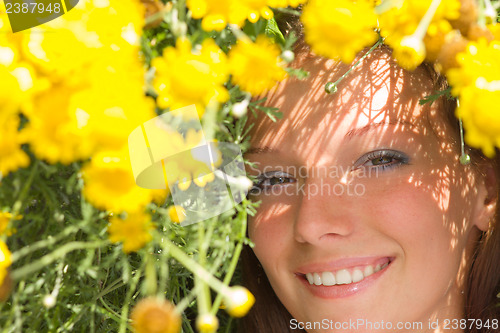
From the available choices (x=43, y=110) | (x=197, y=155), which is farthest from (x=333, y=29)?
(x=43, y=110)

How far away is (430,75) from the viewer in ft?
3.12

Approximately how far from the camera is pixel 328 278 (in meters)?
0.99

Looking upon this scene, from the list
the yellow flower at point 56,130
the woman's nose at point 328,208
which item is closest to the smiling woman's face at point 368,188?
the woman's nose at point 328,208

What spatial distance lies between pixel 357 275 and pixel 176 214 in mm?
394

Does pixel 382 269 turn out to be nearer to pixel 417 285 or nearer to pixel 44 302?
pixel 417 285

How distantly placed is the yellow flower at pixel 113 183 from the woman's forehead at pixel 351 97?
0.41 metres

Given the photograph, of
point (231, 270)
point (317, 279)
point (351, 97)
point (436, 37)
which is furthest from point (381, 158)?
point (231, 270)

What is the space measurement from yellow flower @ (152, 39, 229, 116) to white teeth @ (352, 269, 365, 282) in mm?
499

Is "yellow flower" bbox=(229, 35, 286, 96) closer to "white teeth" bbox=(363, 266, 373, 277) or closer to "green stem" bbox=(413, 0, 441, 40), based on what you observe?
"green stem" bbox=(413, 0, 441, 40)

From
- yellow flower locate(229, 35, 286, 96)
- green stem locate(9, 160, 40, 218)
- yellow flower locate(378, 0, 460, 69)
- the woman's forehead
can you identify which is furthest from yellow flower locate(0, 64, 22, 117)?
the woman's forehead

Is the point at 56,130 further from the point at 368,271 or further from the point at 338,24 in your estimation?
the point at 368,271

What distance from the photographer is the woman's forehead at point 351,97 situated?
0.92 metres

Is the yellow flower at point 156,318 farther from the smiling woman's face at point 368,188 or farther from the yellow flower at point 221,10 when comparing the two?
the smiling woman's face at point 368,188

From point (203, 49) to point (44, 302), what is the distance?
317 millimetres
